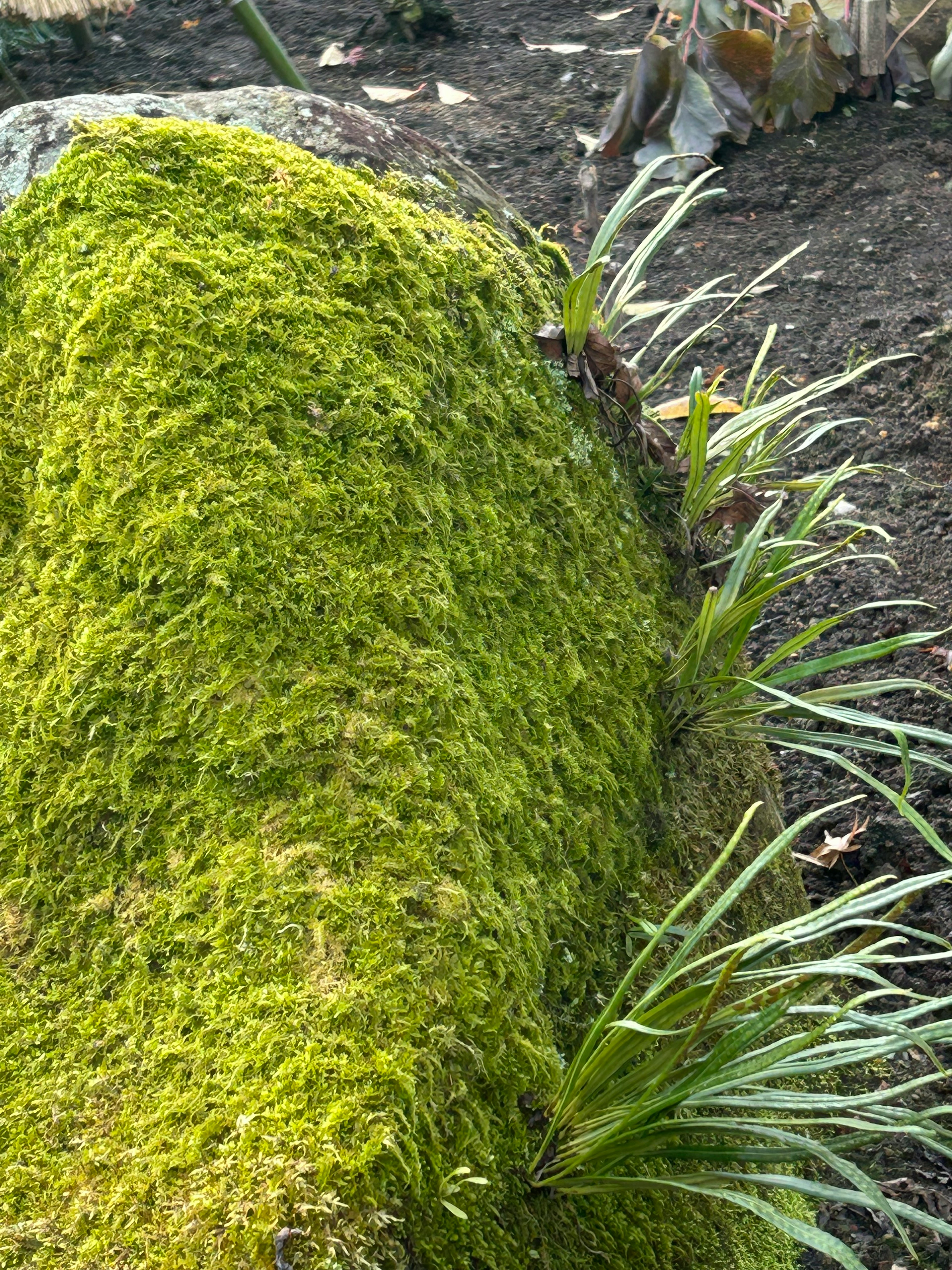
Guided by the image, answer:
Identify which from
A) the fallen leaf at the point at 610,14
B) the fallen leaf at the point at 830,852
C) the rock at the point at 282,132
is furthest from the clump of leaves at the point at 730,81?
the fallen leaf at the point at 830,852

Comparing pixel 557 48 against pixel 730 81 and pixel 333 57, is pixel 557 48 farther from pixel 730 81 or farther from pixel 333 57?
pixel 730 81

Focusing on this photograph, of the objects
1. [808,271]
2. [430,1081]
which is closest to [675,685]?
[430,1081]

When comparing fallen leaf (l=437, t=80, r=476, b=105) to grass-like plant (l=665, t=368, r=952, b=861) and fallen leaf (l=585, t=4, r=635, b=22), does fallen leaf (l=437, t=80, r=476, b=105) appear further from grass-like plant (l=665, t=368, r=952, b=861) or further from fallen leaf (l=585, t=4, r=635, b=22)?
grass-like plant (l=665, t=368, r=952, b=861)

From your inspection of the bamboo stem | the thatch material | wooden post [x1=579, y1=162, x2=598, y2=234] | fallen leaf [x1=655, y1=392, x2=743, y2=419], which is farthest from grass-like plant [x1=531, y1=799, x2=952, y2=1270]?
the bamboo stem

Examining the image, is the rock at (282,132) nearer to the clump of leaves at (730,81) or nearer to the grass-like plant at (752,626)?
the grass-like plant at (752,626)

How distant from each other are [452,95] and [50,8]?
7.76ft

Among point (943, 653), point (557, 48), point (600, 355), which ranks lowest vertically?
point (943, 653)

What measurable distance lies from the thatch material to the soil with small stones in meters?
1.66

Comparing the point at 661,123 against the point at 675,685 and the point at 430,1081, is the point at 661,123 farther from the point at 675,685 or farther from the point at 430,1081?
the point at 430,1081

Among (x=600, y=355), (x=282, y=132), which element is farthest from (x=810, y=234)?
(x=282, y=132)

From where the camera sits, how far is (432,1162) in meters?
1.00

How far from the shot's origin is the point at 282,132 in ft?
5.35

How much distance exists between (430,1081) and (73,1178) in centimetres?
34

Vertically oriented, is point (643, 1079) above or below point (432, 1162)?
below
